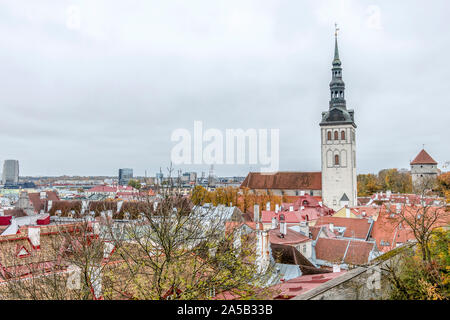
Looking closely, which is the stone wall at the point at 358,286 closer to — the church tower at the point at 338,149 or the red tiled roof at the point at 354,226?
the red tiled roof at the point at 354,226

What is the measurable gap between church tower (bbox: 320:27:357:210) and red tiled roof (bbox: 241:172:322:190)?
6.39 meters

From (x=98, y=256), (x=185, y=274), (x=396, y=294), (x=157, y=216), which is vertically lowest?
(x=396, y=294)

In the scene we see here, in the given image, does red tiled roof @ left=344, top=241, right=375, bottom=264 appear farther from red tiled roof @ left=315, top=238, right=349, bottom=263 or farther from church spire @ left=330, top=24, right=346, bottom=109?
church spire @ left=330, top=24, right=346, bottom=109

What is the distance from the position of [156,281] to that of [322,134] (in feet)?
159

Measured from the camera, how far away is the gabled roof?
2788 inches

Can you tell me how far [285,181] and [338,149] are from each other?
13.4 m

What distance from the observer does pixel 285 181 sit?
204 ft

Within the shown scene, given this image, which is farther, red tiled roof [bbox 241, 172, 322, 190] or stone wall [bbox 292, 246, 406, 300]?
red tiled roof [bbox 241, 172, 322, 190]

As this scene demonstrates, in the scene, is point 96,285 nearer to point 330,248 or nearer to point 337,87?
point 330,248

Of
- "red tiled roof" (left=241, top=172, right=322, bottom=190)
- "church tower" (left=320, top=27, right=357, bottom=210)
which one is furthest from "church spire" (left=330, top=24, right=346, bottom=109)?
"red tiled roof" (left=241, top=172, right=322, bottom=190)

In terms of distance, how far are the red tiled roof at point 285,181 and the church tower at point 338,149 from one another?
6395 millimetres
